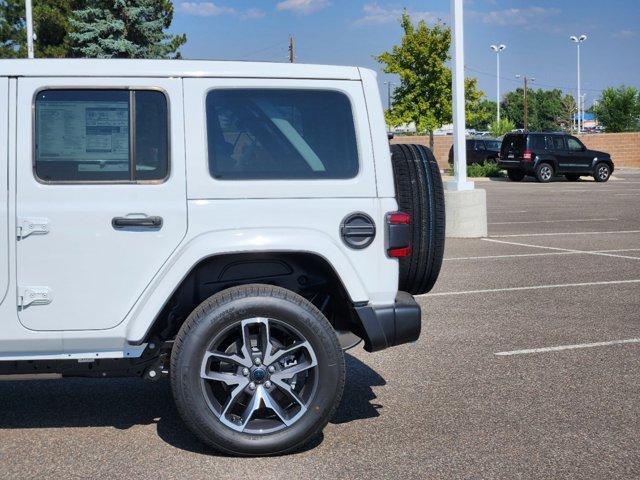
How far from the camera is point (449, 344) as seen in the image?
740 cm

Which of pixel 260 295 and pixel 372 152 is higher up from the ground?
pixel 372 152

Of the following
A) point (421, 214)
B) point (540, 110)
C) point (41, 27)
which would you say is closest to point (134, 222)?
point (421, 214)

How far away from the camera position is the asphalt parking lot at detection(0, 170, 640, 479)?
4617 mm

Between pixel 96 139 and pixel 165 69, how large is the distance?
496 mm

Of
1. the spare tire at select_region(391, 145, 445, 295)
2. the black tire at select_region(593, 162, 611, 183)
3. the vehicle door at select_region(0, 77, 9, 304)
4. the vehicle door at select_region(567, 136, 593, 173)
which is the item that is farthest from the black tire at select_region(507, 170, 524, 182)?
the vehicle door at select_region(0, 77, 9, 304)

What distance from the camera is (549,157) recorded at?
33688 mm

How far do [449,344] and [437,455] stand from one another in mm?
2692

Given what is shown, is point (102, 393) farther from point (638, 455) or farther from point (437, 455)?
point (638, 455)

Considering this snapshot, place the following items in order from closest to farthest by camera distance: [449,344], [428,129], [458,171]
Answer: [449,344]
[458,171]
[428,129]

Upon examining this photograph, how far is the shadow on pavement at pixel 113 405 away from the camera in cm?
534

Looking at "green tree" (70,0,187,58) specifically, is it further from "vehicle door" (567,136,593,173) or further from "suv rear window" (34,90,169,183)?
"suv rear window" (34,90,169,183)

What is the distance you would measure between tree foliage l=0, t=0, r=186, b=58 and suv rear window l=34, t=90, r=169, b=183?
33112mm

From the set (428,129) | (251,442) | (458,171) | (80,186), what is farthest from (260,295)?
(428,129)

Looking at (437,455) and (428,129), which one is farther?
(428,129)
